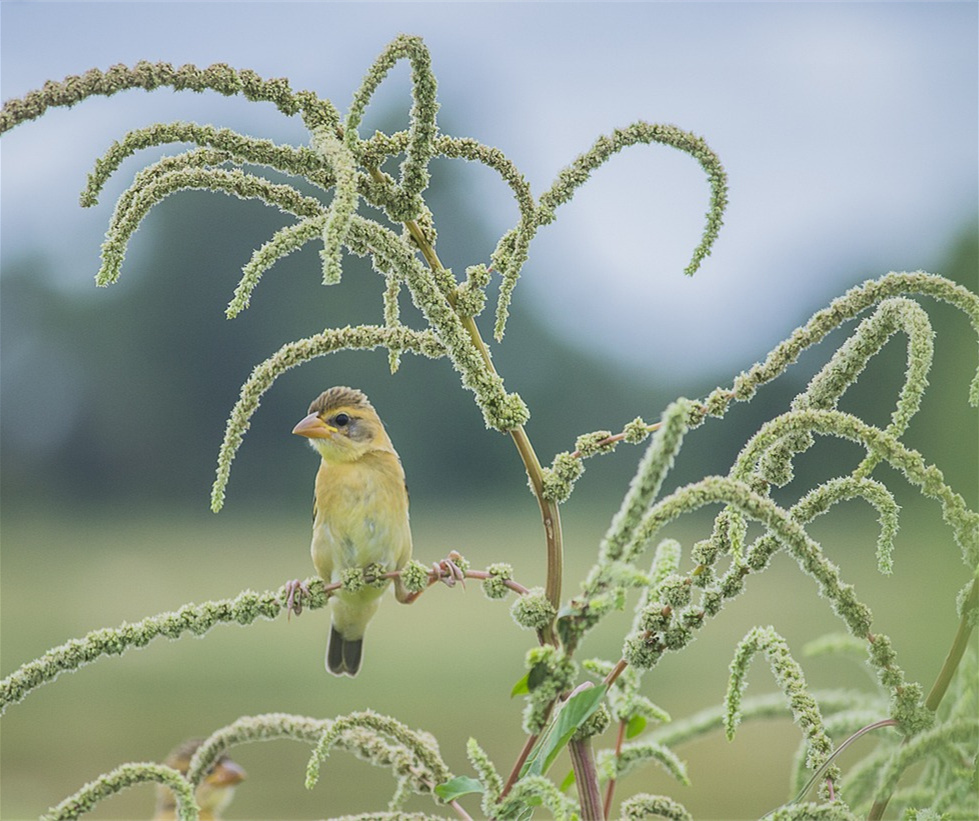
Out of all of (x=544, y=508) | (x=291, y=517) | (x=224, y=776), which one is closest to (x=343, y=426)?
(x=224, y=776)

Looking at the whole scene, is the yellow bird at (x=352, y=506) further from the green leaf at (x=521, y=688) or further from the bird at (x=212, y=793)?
the green leaf at (x=521, y=688)

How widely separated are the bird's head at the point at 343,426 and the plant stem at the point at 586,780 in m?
0.82

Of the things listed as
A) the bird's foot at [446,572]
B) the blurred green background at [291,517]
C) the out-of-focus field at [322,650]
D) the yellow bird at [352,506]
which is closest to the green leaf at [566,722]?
the bird's foot at [446,572]

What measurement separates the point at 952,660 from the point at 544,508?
0.78 ft

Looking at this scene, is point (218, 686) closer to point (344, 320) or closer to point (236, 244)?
point (344, 320)

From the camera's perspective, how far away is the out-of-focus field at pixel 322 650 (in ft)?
25.5

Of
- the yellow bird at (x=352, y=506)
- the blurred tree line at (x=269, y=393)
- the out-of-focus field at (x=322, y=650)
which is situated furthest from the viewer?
the blurred tree line at (x=269, y=393)

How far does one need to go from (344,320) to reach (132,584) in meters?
3.94

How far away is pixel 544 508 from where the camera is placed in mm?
622

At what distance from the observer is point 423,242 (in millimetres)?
657

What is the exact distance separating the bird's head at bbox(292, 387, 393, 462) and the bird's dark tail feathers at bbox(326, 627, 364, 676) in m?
0.24

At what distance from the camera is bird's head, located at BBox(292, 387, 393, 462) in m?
1.42

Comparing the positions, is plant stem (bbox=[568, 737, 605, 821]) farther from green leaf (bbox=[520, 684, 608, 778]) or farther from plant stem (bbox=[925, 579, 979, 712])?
plant stem (bbox=[925, 579, 979, 712])

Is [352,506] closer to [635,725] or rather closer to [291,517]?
[635,725]
